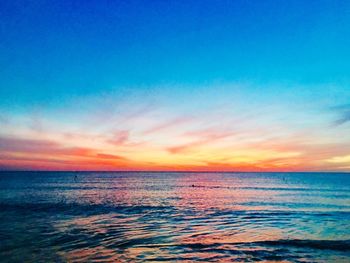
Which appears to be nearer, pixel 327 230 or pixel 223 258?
pixel 223 258

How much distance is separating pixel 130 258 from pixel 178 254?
122 inches

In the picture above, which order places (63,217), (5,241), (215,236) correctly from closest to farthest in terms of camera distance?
1. (5,241)
2. (215,236)
3. (63,217)

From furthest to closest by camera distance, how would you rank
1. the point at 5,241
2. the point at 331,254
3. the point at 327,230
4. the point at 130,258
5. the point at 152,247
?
the point at 327,230 < the point at 5,241 < the point at 152,247 < the point at 331,254 < the point at 130,258

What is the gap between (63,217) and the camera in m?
36.2

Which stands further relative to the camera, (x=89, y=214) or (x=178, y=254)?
(x=89, y=214)

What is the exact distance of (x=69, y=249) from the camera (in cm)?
2072

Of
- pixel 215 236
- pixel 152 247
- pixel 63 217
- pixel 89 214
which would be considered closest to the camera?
pixel 152 247

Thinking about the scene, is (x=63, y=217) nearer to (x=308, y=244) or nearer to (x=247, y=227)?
(x=247, y=227)

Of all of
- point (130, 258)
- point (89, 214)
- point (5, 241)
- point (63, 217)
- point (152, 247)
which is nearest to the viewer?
point (130, 258)

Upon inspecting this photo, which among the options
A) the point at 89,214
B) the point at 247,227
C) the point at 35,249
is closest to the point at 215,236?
the point at 247,227

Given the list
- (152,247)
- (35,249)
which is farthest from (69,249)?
(152,247)

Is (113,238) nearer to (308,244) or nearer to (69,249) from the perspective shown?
(69,249)

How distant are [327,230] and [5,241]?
91.5ft

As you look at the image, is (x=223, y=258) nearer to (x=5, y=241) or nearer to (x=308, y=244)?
(x=308, y=244)
